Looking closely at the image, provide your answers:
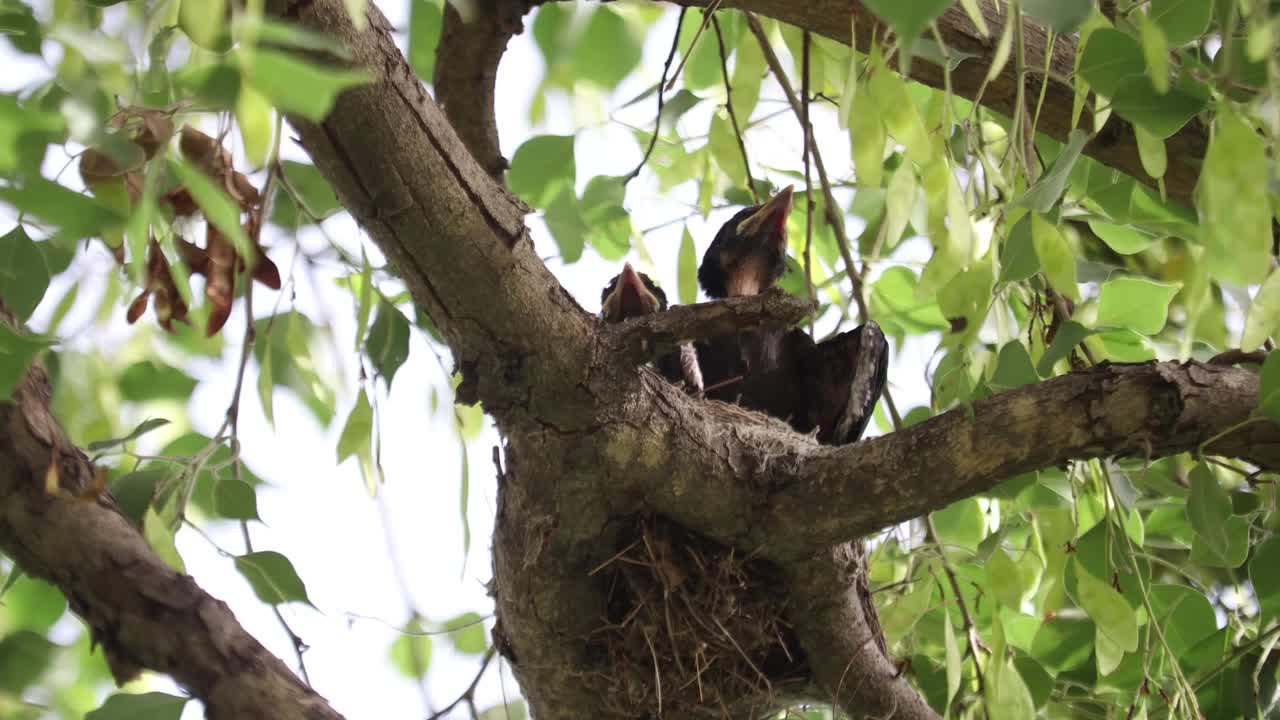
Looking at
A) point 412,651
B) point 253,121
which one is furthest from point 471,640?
point 253,121

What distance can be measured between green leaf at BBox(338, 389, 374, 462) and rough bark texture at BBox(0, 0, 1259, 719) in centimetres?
23

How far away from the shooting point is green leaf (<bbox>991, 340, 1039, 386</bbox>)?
5.16 feet

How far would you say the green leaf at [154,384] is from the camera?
1946 millimetres

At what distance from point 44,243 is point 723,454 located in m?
0.95

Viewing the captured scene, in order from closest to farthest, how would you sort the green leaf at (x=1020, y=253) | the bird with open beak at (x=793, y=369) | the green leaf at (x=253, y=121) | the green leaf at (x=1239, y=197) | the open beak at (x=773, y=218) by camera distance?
the green leaf at (x=253, y=121) < the green leaf at (x=1239, y=197) < the green leaf at (x=1020, y=253) < the bird with open beak at (x=793, y=369) < the open beak at (x=773, y=218)

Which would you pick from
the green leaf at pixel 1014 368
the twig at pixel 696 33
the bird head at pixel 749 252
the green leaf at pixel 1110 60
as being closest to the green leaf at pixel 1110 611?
the green leaf at pixel 1014 368

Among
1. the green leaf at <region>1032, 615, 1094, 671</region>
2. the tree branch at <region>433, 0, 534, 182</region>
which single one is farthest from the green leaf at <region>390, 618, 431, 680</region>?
the green leaf at <region>1032, 615, 1094, 671</region>

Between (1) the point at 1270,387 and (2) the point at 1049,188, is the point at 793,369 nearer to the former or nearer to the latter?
(1) the point at 1270,387

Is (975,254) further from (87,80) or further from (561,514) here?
(87,80)

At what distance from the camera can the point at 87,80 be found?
105 cm

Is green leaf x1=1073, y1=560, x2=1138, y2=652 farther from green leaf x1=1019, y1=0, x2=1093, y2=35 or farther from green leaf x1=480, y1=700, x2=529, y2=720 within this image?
green leaf x1=480, y1=700, x2=529, y2=720

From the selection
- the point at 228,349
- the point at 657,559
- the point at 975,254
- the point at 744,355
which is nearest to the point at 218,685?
the point at 657,559

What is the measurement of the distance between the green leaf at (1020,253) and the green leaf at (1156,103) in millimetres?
157

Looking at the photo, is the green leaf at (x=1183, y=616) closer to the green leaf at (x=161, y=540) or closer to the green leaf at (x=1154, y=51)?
the green leaf at (x=1154, y=51)
